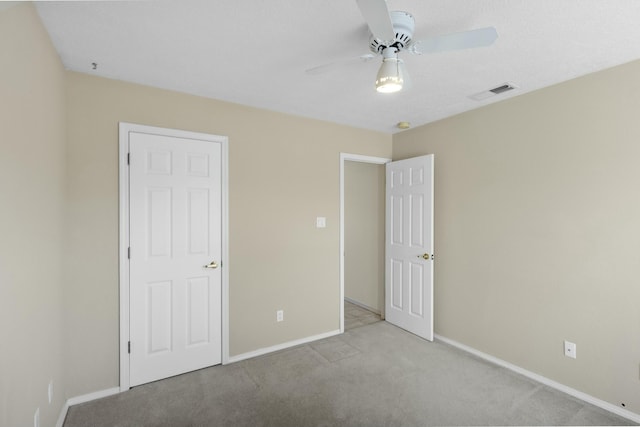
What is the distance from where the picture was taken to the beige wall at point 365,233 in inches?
167

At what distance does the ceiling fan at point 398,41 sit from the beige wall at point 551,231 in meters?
1.53

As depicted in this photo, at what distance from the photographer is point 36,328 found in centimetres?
163

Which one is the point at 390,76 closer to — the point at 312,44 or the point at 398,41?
the point at 398,41

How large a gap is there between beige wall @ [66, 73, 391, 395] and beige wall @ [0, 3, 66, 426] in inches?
8.6

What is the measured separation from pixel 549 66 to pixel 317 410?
2.98 m

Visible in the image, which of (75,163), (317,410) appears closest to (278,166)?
(75,163)

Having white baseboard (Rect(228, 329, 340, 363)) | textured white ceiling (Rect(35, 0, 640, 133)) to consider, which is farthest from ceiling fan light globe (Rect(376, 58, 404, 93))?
white baseboard (Rect(228, 329, 340, 363))

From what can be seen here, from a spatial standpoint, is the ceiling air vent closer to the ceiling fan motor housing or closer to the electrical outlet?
the ceiling fan motor housing

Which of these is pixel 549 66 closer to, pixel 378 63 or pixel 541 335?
pixel 378 63

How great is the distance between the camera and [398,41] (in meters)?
1.66

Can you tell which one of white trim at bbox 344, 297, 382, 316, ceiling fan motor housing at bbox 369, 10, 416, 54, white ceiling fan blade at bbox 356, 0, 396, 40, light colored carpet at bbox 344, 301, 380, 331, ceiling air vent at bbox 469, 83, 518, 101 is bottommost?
light colored carpet at bbox 344, 301, 380, 331

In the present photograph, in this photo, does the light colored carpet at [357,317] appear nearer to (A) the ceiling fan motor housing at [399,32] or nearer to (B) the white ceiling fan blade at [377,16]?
(A) the ceiling fan motor housing at [399,32]

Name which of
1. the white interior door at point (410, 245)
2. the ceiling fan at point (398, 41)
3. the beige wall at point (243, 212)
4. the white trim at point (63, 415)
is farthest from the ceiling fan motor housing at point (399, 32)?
the white trim at point (63, 415)

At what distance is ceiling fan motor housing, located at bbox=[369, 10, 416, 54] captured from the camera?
158 centimetres
